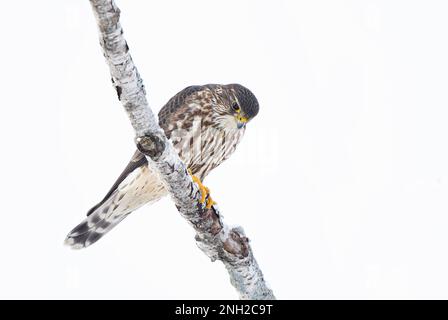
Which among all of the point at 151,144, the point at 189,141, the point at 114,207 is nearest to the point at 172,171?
the point at 151,144

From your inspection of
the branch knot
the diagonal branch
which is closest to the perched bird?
the diagonal branch

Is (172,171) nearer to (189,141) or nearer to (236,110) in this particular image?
(189,141)

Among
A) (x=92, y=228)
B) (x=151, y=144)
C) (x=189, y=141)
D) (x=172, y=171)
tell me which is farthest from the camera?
(x=92, y=228)

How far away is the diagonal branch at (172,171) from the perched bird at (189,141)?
41.1 inches

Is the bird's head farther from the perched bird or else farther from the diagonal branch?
the diagonal branch

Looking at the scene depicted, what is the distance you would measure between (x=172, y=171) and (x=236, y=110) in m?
1.77

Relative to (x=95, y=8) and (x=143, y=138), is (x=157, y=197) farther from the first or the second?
(x=95, y=8)

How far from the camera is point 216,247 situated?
3742mm

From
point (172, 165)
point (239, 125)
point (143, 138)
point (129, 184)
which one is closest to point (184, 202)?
point (172, 165)

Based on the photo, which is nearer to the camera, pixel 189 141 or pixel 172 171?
pixel 172 171

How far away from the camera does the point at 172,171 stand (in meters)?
3.21

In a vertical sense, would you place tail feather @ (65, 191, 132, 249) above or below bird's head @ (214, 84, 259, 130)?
below

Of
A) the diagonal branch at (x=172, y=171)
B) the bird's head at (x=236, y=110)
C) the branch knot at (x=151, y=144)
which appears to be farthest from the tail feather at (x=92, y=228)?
the branch knot at (x=151, y=144)

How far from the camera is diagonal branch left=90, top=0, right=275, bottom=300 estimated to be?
2489mm
